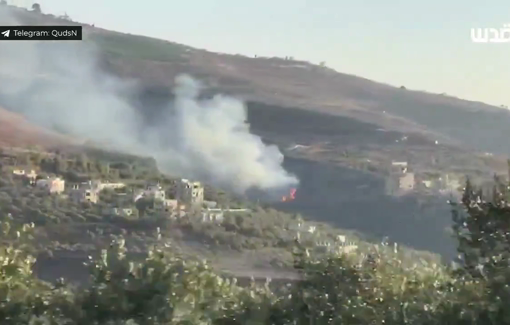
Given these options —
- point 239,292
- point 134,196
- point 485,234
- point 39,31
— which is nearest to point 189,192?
point 134,196

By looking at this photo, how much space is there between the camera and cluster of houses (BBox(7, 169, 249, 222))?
2423 centimetres

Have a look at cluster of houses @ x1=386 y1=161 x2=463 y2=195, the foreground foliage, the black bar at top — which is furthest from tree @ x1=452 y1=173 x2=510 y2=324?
cluster of houses @ x1=386 y1=161 x2=463 y2=195

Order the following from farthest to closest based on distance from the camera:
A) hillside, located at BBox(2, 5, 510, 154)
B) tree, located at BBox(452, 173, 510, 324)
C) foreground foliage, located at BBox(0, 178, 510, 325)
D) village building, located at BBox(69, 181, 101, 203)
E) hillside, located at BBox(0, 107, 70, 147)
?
hillside, located at BBox(2, 5, 510, 154) < hillside, located at BBox(0, 107, 70, 147) < village building, located at BBox(69, 181, 101, 203) < foreground foliage, located at BBox(0, 178, 510, 325) < tree, located at BBox(452, 173, 510, 324)

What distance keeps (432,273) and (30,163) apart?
1869cm

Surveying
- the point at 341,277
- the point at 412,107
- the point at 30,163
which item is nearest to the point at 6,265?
the point at 341,277

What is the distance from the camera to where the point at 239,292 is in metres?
9.87

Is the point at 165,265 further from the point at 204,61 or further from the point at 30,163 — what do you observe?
the point at 204,61

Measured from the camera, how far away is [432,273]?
32.1 feet

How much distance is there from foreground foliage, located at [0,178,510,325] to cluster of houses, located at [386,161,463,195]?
17.5 meters

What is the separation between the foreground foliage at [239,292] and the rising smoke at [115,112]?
18340mm

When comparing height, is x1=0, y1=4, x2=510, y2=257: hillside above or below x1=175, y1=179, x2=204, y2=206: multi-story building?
above

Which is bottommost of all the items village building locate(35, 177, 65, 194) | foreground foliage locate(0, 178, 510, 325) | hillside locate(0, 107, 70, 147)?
foreground foliage locate(0, 178, 510, 325)

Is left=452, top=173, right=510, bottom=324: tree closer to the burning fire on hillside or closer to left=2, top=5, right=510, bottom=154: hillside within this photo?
the burning fire on hillside

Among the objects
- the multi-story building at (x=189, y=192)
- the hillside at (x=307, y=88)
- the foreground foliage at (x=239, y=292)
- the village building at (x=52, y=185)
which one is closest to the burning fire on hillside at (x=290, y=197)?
the multi-story building at (x=189, y=192)
